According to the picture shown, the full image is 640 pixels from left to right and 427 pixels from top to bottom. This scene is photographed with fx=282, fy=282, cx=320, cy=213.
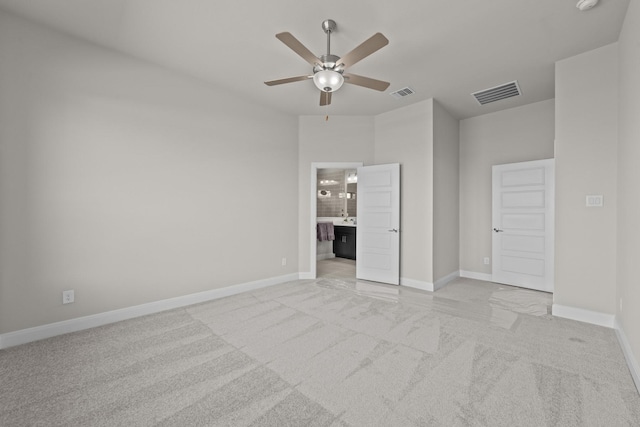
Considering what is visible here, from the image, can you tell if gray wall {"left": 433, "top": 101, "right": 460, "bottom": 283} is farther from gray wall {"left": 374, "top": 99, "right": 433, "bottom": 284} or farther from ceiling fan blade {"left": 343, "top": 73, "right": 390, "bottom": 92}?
ceiling fan blade {"left": 343, "top": 73, "right": 390, "bottom": 92}

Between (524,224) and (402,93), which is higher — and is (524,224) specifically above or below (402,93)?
below

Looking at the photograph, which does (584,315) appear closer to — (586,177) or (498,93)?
(586,177)

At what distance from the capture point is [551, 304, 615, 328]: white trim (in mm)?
2908

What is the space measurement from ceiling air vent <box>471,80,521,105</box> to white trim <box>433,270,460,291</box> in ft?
9.42

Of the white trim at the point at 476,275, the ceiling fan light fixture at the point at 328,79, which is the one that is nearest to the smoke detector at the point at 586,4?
the ceiling fan light fixture at the point at 328,79

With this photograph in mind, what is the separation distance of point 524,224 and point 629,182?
241cm

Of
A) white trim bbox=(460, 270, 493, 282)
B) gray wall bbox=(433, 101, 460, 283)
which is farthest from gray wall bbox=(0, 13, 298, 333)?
white trim bbox=(460, 270, 493, 282)

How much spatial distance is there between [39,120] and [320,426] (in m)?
3.46

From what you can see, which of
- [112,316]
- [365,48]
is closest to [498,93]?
[365,48]

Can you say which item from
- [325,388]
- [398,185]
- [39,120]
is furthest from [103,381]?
[398,185]

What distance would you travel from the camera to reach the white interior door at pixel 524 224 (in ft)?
14.1

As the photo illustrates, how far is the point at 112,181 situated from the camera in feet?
9.87

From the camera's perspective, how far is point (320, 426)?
156 centimetres

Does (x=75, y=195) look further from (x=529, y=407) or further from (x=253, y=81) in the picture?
(x=529, y=407)
